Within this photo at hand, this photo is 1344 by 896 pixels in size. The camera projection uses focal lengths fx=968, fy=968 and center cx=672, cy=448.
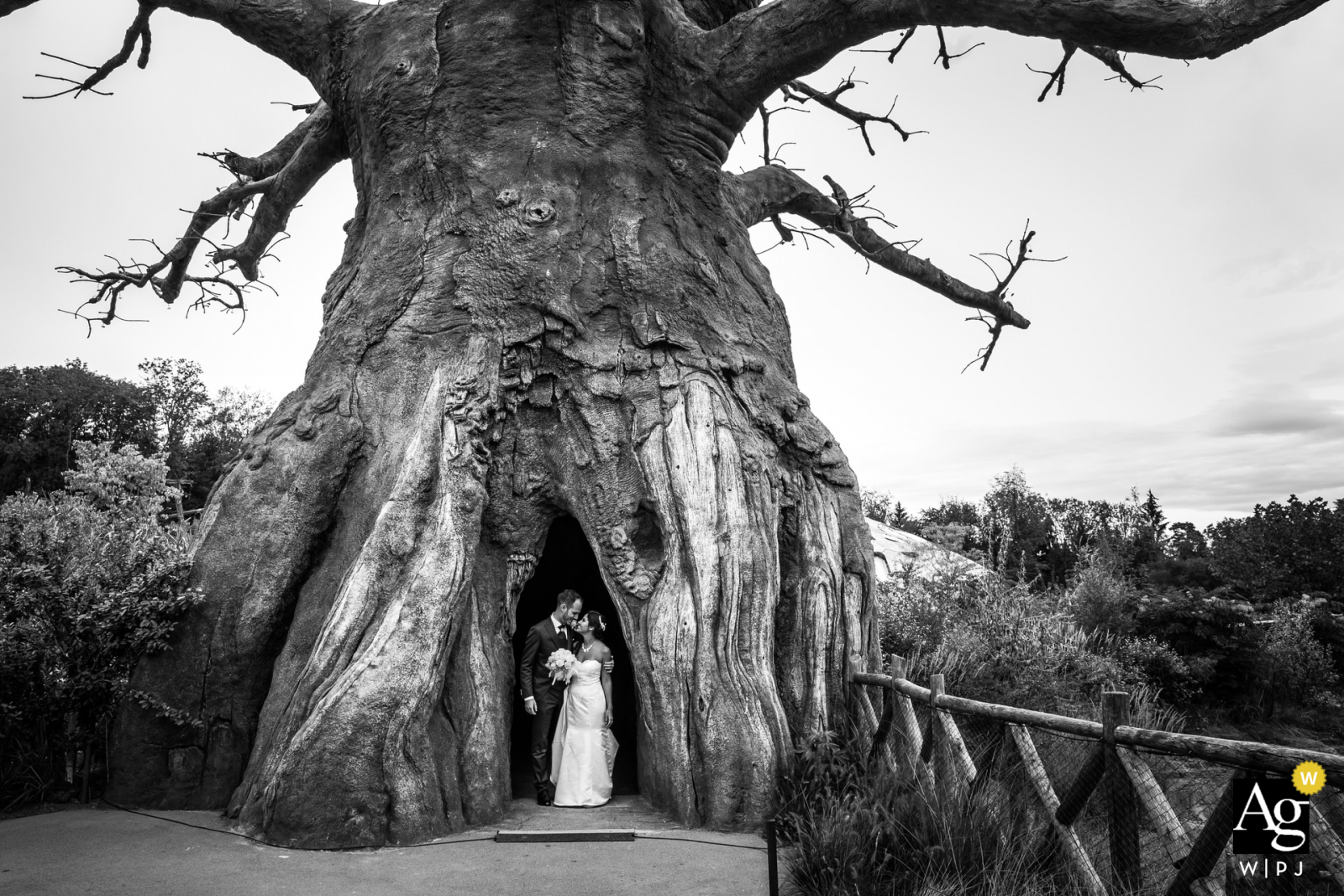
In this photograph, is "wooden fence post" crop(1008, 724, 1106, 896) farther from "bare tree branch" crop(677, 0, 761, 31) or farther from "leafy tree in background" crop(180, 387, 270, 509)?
"leafy tree in background" crop(180, 387, 270, 509)

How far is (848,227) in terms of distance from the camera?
11.8 m

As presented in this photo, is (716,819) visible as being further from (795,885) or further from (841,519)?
(841,519)

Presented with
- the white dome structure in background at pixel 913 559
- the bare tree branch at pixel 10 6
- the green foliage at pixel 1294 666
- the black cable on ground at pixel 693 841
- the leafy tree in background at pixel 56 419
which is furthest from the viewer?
the leafy tree in background at pixel 56 419

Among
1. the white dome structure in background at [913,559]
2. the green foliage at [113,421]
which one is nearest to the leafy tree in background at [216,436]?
the green foliage at [113,421]

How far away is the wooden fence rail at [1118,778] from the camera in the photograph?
13.3 feet

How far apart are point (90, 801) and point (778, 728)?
506cm

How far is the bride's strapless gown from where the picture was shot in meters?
7.46

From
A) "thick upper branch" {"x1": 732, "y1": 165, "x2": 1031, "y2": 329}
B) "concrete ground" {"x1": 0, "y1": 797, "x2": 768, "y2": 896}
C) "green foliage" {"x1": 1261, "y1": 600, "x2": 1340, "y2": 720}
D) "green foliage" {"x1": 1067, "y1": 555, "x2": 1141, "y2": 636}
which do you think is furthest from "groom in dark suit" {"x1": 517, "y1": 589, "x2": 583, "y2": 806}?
"green foliage" {"x1": 1261, "y1": 600, "x2": 1340, "y2": 720}

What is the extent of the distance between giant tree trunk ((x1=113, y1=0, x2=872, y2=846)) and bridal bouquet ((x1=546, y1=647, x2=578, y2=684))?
40cm

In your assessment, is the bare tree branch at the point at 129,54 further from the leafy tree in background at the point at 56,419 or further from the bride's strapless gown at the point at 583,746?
the leafy tree in background at the point at 56,419

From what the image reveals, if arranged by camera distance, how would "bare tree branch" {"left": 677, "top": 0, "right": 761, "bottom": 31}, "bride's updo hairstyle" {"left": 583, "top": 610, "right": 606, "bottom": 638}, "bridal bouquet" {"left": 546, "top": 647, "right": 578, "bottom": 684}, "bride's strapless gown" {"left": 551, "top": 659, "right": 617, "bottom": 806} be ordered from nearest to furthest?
"bride's strapless gown" {"left": 551, "top": 659, "right": 617, "bottom": 806} → "bridal bouquet" {"left": 546, "top": 647, "right": 578, "bottom": 684} → "bride's updo hairstyle" {"left": 583, "top": 610, "right": 606, "bottom": 638} → "bare tree branch" {"left": 677, "top": 0, "right": 761, "bottom": 31}

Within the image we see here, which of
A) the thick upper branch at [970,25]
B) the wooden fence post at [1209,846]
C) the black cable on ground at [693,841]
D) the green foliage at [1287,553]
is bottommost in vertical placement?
the black cable on ground at [693,841]

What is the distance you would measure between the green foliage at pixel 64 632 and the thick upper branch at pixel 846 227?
6354 mm

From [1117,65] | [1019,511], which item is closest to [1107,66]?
[1117,65]
